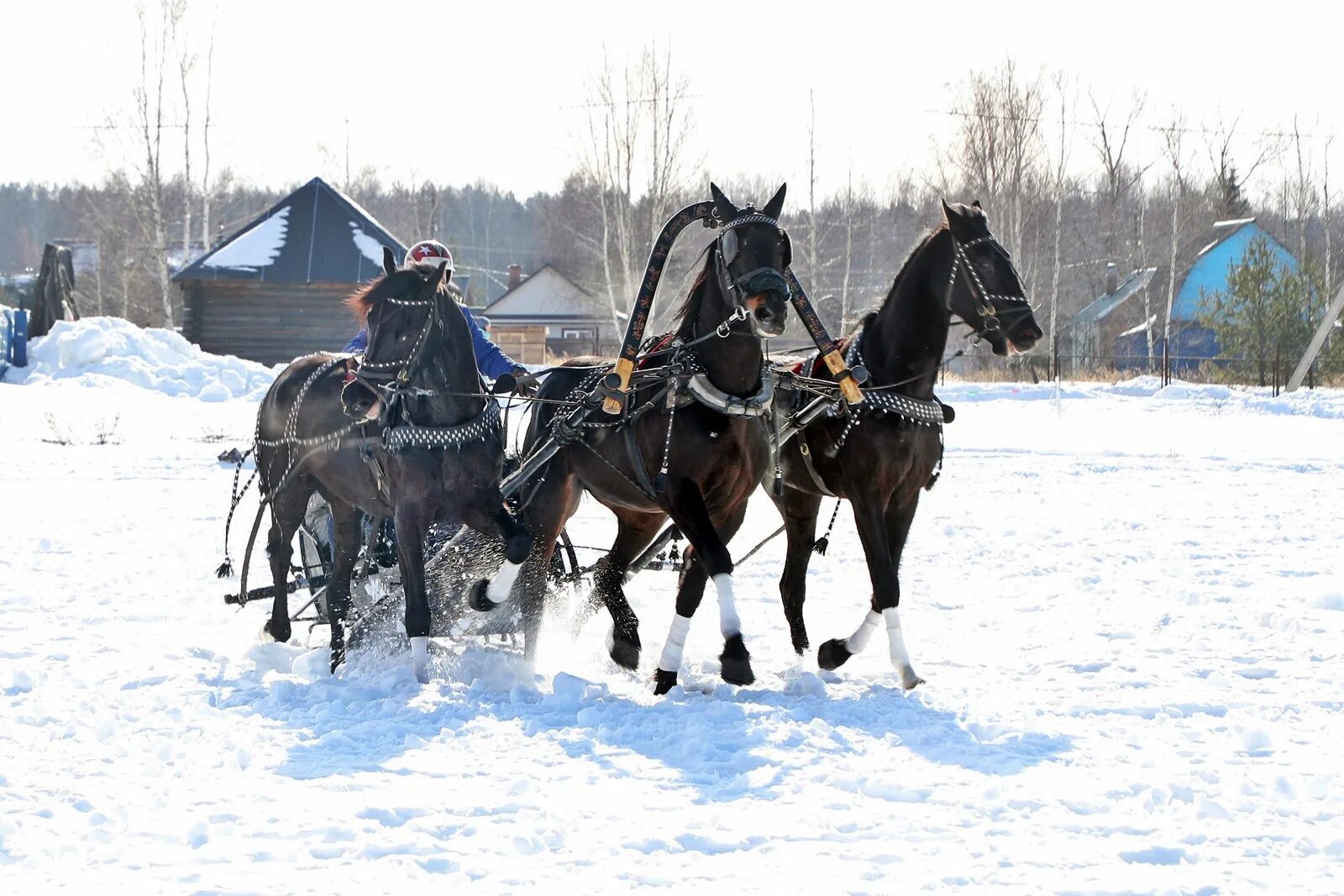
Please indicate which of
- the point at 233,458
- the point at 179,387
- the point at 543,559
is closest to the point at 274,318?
the point at 179,387

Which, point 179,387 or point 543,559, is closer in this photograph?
point 543,559

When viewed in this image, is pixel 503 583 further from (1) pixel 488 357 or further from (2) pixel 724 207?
(2) pixel 724 207

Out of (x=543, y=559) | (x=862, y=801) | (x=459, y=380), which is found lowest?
(x=862, y=801)

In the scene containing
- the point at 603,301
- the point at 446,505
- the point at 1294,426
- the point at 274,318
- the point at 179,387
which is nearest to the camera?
the point at 446,505

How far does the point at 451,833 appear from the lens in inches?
167

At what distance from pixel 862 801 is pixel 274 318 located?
105 ft

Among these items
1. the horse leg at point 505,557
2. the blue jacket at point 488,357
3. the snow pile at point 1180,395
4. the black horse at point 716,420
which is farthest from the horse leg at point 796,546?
the snow pile at point 1180,395

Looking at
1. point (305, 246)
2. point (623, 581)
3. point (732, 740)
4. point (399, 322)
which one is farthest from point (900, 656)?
point (305, 246)

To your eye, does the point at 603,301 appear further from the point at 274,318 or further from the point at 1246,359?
the point at 1246,359

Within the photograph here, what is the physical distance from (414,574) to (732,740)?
6.40 feet

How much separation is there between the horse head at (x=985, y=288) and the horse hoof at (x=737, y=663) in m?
1.85

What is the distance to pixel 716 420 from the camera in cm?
622

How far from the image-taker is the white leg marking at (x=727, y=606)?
19.9 feet

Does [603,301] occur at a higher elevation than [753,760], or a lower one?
higher
